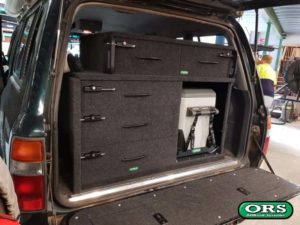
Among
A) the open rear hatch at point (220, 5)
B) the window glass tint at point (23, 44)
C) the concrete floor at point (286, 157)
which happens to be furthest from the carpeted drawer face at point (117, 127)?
the concrete floor at point (286, 157)

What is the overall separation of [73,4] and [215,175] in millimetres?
1303

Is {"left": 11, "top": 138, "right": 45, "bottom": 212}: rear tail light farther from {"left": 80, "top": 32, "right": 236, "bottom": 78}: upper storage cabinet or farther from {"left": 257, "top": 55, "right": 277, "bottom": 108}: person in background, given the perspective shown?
{"left": 257, "top": 55, "right": 277, "bottom": 108}: person in background

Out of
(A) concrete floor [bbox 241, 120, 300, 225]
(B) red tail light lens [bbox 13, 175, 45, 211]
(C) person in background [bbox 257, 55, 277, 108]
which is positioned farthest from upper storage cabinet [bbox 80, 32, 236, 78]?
(C) person in background [bbox 257, 55, 277, 108]

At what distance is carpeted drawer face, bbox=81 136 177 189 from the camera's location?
1311 mm

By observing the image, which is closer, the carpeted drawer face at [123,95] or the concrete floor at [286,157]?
the carpeted drawer face at [123,95]

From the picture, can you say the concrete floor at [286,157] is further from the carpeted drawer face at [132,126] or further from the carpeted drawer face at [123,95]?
the carpeted drawer face at [123,95]

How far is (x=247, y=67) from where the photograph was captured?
178 centimetres

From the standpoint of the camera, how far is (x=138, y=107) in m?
1.38

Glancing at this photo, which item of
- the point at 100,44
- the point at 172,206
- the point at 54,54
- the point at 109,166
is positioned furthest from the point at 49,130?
the point at 172,206

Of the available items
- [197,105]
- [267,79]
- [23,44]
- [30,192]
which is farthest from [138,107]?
[267,79]

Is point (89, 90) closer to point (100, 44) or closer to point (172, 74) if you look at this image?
point (100, 44)

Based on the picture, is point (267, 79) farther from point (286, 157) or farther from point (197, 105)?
point (197, 105)

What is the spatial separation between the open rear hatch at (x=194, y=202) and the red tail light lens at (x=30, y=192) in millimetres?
169

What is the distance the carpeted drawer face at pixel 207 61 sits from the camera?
60.7 inches
